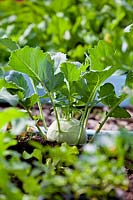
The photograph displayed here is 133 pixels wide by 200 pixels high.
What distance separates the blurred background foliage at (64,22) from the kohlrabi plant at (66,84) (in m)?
1.19

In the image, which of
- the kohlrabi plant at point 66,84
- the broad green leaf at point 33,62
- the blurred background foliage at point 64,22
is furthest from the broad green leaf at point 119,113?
the blurred background foliage at point 64,22

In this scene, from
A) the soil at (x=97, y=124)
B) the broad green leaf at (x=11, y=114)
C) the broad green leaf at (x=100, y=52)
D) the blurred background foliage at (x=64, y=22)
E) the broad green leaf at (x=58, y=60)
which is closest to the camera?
the broad green leaf at (x=11, y=114)

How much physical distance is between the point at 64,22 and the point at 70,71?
1731mm

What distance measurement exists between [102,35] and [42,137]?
165cm

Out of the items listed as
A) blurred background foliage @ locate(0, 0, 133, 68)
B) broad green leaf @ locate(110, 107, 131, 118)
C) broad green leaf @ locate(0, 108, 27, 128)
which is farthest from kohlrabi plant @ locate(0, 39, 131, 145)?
blurred background foliage @ locate(0, 0, 133, 68)

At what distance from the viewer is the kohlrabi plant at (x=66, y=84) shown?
5.22ft

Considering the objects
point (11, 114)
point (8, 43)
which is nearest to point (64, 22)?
point (8, 43)

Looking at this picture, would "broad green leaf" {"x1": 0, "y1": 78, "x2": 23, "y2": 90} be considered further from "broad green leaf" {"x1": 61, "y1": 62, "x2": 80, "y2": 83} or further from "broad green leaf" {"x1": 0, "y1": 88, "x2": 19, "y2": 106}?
"broad green leaf" {"x1": 61, "y1": 62, "x2": 80, "y2": 83}

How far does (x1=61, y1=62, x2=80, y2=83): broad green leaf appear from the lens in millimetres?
1586

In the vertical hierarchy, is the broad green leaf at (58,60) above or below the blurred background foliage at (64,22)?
below

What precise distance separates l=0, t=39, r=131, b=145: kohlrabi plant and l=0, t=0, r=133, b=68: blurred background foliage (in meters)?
1.19

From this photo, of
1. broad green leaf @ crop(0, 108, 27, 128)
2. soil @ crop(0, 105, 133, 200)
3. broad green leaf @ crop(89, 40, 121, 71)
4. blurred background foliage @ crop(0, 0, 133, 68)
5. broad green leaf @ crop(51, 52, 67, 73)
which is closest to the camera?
broad green leaf @ crop(0, 108, 27, 128)

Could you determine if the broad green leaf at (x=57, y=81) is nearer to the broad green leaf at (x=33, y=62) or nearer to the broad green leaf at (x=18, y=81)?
the broad green leaf at (x=33, y=62)

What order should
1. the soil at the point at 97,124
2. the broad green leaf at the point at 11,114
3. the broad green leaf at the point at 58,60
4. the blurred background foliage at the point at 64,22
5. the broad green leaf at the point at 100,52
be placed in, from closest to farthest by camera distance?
1. the broad green leaf at the point at 11,114
2. the soil at the point at 97,124
3. the broad green leaf at the point at 100,52
4. the broad green leaf at the point at 58,60
5. the blurred background foliage at the point at 64,22
